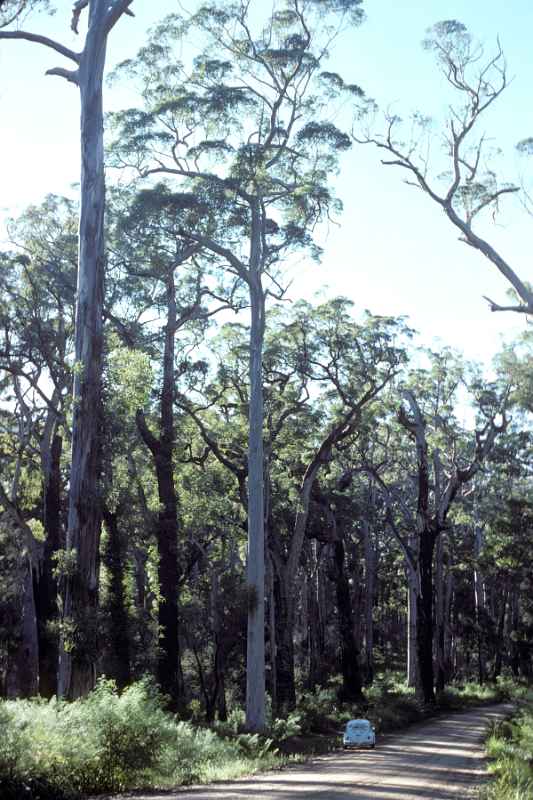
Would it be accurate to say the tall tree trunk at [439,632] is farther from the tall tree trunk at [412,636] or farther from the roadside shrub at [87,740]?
the roadside shrub at [87,740]

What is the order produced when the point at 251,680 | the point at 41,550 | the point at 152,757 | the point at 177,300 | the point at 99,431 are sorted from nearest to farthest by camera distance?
the point at 152,757 → the point at 99,431 → the point at 251,680 → the point at 41,550 → the point at 177,300

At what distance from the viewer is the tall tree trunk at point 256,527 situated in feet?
86.2

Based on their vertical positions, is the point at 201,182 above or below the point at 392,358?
above

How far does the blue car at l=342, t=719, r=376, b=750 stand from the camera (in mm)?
25953

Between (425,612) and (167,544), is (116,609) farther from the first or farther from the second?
(425,612)

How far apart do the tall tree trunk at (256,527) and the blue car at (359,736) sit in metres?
2.38

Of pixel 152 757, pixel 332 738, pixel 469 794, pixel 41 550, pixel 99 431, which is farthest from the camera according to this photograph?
pixel 41 550

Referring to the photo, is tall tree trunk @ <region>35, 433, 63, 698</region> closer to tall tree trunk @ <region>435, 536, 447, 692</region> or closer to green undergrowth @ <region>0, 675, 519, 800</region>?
green undergrowth @ <region>0, 675, 519, 800</region>

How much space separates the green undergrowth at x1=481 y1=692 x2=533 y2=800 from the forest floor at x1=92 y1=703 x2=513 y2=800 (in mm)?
380

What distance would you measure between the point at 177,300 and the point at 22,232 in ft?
18.5

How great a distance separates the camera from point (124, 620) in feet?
104

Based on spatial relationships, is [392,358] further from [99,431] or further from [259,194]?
[99,431]

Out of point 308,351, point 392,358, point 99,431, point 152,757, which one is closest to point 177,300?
point 308,351

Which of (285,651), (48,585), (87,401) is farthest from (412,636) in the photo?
(87,401)
